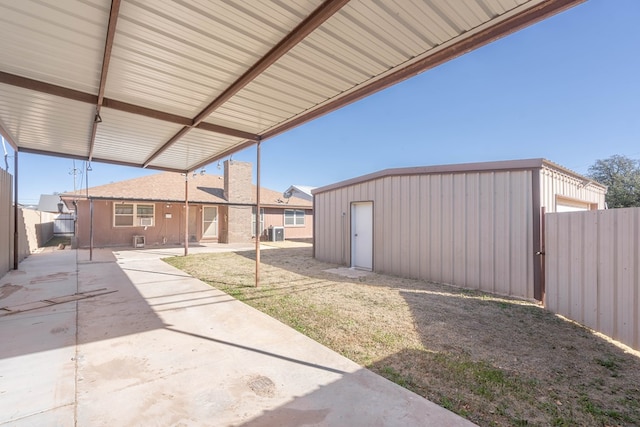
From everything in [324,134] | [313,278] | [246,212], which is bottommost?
[313,278]

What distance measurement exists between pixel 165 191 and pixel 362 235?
1237 cm

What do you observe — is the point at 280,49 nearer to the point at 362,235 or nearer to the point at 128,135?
the point at 128,135

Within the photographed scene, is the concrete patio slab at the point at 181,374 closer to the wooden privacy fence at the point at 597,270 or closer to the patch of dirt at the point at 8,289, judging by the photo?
the patch of dirt at the point at 8,289

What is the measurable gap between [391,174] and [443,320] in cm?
437

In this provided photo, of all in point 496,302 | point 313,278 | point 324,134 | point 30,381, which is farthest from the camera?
point 324,134

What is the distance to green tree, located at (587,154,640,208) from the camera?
23344 millimetres

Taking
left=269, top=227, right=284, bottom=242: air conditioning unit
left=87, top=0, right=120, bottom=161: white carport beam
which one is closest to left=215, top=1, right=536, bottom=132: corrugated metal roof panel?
left=87, top=0, right=120, bottom=161: white carport beam

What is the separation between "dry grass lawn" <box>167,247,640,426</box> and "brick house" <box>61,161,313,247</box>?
11.4 meters

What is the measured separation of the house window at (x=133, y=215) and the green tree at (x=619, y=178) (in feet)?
108

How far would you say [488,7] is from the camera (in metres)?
2.38

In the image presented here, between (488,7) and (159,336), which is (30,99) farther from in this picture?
(488,7)

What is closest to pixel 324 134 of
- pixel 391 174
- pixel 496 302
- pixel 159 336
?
pixel 391 174

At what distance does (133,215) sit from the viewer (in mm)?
15023

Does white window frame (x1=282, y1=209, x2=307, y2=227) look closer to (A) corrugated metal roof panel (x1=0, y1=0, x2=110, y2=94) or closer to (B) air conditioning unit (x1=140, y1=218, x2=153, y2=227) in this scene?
(B) air conditioning unit (x1=140, y1=218, x2=153, y2=227)
